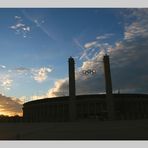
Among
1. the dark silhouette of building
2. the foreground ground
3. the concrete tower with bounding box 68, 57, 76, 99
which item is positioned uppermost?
the concrete tower with bounding box 68, 57, 76, 99

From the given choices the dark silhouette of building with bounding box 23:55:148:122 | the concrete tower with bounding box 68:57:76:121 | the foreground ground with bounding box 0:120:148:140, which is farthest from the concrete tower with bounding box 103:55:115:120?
the foreground ground with bounding box 0:120:148:140

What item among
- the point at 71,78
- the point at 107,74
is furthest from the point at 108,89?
the point at 71,78

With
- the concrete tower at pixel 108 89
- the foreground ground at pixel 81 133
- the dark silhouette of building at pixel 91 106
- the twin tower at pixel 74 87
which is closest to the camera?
the foreground ground at pixel 81 133

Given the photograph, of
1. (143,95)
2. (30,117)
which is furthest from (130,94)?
(30,117)

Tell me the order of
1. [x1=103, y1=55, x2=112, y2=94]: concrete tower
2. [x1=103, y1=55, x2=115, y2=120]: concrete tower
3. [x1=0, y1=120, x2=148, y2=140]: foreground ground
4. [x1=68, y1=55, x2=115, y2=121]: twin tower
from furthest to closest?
[x1=103, y1=55, x2=112, y2=94]: concrete tower, [x1=103, y1=55, x2=115, y2=120]: concrete tower, [x1=68, y1=55, x2=115, y2=121]: twin tower, [x1=0, y1=120, x2=148, y2=140]: foreground ground

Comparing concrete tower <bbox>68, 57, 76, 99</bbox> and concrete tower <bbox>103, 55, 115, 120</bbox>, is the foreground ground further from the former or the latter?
concrete tower <bbox>103, 55, 115, 120</bbox>

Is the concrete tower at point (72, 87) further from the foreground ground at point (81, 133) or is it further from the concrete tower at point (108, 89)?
the foreground ground at point (81, 133)

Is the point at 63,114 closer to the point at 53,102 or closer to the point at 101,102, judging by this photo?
the point at 53,102

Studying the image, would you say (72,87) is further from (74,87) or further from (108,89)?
(108,89)

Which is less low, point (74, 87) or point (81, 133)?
point (74, 87)

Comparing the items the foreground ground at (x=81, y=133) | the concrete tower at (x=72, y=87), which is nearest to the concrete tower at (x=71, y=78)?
the concrete tower at (x=72, y=87)

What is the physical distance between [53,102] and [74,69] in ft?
82.7

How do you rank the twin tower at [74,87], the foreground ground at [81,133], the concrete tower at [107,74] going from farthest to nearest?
the concrete tower at [107,74] → the twin tower at [74,87] → the foreground ground at [81,133]

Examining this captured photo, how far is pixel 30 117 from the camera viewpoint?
93625 mm
